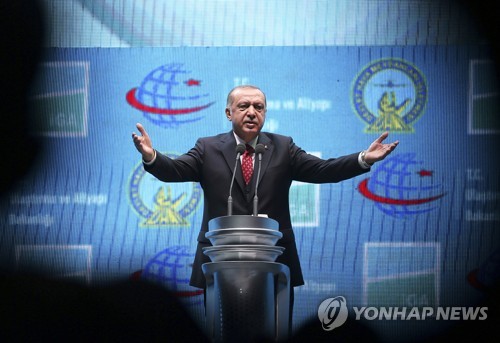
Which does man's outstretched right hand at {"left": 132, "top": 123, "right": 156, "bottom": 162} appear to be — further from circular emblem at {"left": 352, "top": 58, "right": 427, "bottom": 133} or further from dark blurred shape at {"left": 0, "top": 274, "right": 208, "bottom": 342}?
circular emblem at {"left": 352, "top": 58, "right": 427, "bottom": 133}

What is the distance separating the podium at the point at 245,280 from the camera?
3068 mm

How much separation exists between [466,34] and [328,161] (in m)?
1.76

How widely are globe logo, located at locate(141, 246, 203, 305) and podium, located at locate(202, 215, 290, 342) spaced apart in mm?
1487

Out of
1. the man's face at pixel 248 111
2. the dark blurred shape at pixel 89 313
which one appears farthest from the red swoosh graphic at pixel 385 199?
the man's face at pixel 248 111

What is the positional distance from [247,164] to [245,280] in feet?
2.40

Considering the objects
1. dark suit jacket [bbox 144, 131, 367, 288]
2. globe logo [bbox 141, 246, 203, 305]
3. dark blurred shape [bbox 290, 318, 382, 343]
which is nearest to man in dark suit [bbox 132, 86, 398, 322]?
dark suit jacket [bbox 144, 131, 367, 288]

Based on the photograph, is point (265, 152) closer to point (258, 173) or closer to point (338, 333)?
point (258, 173)

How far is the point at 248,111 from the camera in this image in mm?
3609

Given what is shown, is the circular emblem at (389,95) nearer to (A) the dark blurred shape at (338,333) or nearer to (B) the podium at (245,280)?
(A) the dark blurred shape at (338,333)

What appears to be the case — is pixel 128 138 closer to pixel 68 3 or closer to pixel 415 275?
pixel 68 3

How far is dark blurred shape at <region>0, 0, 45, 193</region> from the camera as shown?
495 centimetres

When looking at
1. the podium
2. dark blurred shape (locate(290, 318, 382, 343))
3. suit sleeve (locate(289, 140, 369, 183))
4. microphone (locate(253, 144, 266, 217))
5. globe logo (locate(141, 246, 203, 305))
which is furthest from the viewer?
globe logo (locate(141, 246, 203, 305))

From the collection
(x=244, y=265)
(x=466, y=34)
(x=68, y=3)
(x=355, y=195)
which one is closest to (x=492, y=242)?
(x=355, y=195)

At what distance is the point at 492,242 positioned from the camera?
4.70 meters
